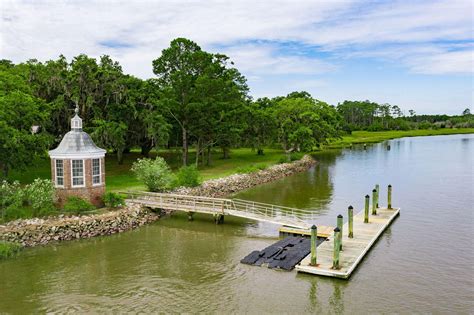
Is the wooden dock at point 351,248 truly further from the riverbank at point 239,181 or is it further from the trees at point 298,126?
the trees at point 298,126

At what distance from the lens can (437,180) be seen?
45.0 metres

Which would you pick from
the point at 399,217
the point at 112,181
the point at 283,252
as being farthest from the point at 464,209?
the point at 112,181

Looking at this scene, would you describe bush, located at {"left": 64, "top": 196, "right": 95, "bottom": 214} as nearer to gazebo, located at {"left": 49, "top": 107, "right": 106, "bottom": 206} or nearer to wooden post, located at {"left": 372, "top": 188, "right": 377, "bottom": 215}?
gazebo, located at {"left": 49, "top": 107, "right": 106, "bottom": 206}

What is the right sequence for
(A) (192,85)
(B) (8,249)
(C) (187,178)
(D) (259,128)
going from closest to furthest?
(B) (8,249)
(C) (187,178)
(A) (192,85)
(D) (259,128)

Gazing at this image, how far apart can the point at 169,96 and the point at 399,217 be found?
25961mm

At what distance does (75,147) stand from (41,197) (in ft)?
12.3

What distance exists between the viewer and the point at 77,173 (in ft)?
91.7

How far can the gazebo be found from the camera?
90.8ft

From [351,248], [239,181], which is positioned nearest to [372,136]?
[239,181]

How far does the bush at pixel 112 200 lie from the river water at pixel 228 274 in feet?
9.19

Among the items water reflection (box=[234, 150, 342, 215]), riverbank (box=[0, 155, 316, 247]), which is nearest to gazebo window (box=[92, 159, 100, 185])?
riverbank (box=[0, 155, 316, 247])

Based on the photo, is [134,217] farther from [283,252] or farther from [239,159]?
[239,159]

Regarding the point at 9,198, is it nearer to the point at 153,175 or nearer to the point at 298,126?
the point at 153,175

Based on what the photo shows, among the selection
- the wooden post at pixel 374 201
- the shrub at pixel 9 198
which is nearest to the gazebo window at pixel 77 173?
the shrub at pixel 9 198
